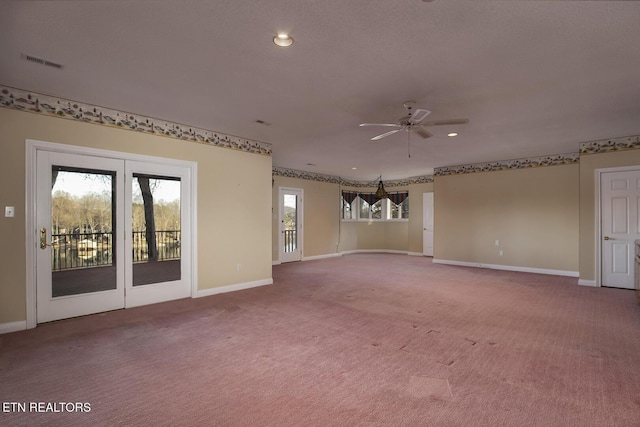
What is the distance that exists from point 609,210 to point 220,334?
6.65 m

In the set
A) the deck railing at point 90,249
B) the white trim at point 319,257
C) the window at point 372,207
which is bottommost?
the white trim at point 319,257

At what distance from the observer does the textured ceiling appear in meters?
2.16

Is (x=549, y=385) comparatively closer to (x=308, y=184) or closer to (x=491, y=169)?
(x=491, y=169)

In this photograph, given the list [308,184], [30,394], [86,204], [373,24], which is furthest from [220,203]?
[308,184]

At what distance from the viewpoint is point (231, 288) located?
5324 mm

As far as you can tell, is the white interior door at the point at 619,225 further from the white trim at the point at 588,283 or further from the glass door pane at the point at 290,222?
the glass door pane at the point at 290,222

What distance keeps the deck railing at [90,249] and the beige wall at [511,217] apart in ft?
22.5

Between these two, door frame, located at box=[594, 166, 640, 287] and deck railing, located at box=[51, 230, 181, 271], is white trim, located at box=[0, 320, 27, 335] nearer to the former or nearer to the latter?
deck railing, located at box=[51, 230, 181, 271]

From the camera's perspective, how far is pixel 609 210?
5.56 m

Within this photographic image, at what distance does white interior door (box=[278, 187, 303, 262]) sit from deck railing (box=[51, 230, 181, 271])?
4.23 meters

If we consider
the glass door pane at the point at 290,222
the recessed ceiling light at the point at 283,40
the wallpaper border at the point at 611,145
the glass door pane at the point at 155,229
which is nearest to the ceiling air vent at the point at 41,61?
the glass door pane at the point at 155,229

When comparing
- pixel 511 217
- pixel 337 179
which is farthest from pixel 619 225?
pixel 337 179

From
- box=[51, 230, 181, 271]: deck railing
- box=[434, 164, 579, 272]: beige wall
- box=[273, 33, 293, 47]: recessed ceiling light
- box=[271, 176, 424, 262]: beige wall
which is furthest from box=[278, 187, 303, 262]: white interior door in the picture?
box=[273, 33, 293, 47]: recessed ceiling light

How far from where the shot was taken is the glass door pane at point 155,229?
14.5 feet
